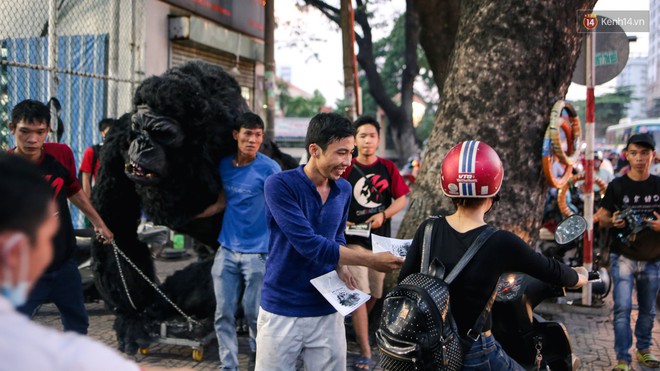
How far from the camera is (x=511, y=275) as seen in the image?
9.86 feet

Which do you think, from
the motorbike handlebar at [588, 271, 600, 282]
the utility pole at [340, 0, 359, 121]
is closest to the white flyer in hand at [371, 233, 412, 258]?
the motorbike handlebar at [588, 271, 600, 282]

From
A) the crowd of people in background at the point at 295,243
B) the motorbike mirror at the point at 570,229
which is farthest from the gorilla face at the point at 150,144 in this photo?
the motorbike mirror at the point at 570,229

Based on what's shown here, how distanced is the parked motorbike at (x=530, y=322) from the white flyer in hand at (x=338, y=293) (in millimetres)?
685

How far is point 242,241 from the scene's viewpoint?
444 cm

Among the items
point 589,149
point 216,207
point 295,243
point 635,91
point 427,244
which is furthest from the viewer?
point 635,91

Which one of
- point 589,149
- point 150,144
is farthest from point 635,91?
point 150,144

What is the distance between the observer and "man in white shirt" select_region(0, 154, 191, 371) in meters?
1.15

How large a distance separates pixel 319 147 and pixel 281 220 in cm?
42

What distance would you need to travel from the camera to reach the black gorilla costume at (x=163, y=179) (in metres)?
4.66

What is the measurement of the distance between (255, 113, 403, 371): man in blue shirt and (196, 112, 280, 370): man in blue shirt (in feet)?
4.27

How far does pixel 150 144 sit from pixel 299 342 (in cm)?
218

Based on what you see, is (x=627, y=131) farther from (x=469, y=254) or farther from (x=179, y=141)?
(x=469, y=254)

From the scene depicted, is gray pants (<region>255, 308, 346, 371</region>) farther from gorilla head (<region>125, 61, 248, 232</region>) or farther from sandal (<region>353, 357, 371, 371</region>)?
gorilla head (<region>125, 61, 248, 232</region>)

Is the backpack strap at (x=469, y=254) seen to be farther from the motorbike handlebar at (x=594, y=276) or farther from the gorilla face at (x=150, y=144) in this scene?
the gorilla face at (x=150, y=144)
